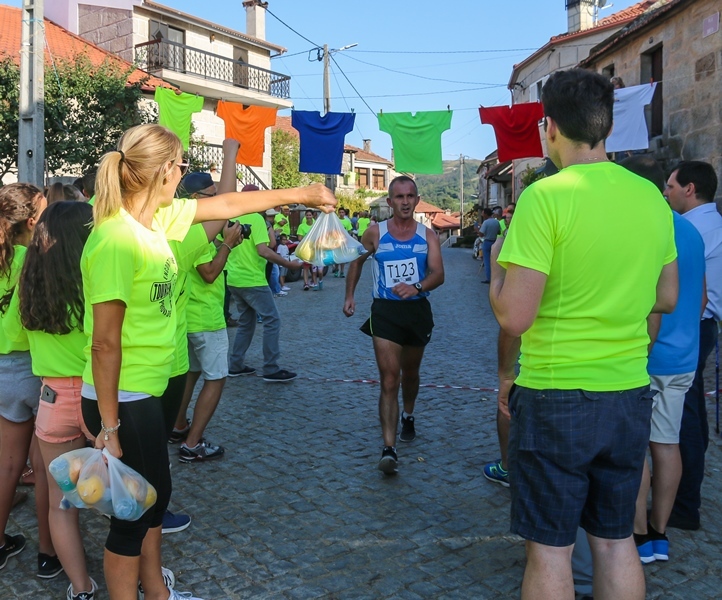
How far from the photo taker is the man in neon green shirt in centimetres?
213

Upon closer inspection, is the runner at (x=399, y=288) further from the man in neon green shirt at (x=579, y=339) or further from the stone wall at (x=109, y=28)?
the stone wall at (x=109, y=28)

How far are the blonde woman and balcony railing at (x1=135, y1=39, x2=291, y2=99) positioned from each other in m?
22.6

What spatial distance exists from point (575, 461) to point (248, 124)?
11.6 metres

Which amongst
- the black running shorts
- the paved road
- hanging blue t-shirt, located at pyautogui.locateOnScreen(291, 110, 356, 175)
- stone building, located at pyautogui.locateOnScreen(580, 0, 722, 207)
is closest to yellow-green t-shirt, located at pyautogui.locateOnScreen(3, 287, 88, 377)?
the paved road

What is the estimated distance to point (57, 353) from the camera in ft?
9.59

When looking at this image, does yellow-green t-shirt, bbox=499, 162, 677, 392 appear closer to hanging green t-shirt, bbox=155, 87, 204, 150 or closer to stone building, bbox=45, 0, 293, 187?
hanging green t-shirt, bbox=155, 87, 204, 150

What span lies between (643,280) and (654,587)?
1.63 metres

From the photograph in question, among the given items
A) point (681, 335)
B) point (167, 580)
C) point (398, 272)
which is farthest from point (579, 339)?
point (398, 272)

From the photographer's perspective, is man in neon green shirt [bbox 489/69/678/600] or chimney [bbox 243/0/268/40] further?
chimney [bbox 243/0/268/40]

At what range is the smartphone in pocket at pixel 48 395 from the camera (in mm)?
2932

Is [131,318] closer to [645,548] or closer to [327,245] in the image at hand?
[327,245]

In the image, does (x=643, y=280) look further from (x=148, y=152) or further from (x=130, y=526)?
(x=130, y=526)

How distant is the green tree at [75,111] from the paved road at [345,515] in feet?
41.4

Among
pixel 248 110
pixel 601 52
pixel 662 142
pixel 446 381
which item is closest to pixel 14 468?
pixel 446 381
